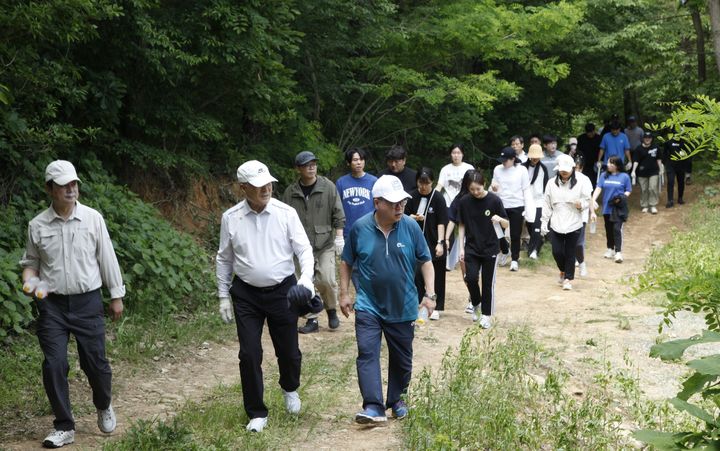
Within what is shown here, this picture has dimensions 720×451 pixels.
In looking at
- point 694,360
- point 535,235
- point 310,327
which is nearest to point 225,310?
point 310,327

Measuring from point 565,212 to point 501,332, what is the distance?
11.1ft

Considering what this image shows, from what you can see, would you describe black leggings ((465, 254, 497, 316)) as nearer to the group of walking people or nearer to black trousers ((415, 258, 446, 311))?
black trousers ((415, 258, 446, 311))

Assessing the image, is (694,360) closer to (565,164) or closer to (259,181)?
(259,181)

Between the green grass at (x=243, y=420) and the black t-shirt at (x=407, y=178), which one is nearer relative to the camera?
the green grass at (x=243, y=420)

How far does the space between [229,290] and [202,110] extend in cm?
727

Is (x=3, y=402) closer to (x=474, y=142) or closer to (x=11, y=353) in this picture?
(x=11, y=353)

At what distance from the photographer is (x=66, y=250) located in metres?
6.28

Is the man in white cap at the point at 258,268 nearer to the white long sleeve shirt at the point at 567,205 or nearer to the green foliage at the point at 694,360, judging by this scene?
the green foliage at the point at 694,360

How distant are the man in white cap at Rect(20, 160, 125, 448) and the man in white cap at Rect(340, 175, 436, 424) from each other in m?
1.89

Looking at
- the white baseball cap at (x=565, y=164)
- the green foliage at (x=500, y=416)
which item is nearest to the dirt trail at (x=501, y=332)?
the green foliage at (x=500, y=416)

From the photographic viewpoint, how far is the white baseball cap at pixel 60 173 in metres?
6.12

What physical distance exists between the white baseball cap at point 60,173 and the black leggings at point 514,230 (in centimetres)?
905

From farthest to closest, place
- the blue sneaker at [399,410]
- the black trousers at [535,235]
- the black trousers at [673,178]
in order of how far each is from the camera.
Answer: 1. the black trousers at [673,178]
2. the black trousers at [535,235]
3. the blue sneaker at [399,410]

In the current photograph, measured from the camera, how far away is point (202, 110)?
1330 centimetres
